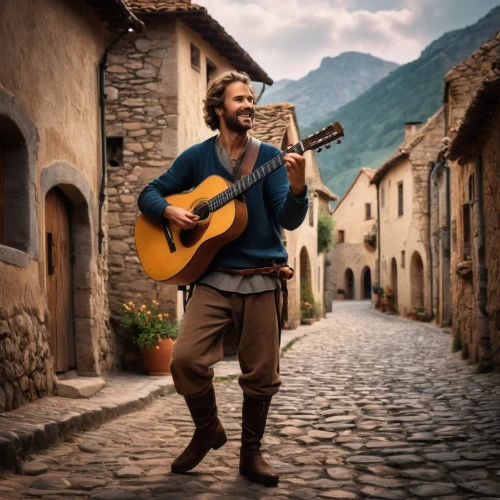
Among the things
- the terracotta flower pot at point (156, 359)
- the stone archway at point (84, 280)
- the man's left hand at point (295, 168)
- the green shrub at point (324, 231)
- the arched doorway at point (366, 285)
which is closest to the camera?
the man's left hand at point (295, 168)

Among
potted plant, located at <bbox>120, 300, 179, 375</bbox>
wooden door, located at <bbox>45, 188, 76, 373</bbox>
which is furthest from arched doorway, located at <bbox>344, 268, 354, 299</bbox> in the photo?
wooden door, located at <bbox>45, 188, 76, 373</bbox>

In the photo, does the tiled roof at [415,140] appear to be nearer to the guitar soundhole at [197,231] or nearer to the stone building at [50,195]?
the stone building at [50,195]

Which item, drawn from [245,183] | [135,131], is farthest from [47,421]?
[135,131]

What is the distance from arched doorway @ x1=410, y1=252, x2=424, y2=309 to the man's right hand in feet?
78.6

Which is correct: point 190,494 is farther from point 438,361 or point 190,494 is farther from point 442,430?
point 438,361

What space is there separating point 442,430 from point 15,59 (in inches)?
180

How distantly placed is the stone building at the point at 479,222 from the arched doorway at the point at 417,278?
1451 centimetres

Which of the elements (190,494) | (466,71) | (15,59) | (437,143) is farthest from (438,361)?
(437,143)

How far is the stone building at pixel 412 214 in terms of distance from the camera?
26.0 meters

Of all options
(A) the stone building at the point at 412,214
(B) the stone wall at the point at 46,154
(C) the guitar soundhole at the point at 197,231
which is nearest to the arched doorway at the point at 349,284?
(A) the stone building at the point at 412,214

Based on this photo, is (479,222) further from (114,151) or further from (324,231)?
(324,231)

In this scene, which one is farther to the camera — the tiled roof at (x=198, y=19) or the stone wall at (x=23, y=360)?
the tiled roof at (x=198, y=19)

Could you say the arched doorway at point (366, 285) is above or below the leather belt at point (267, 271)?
below

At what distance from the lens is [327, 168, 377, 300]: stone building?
1807 inches
